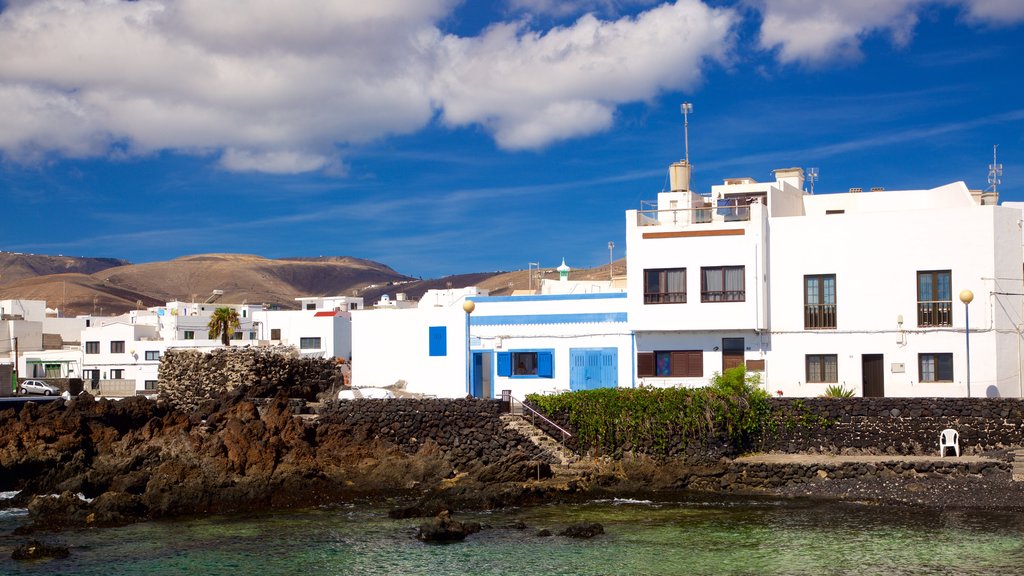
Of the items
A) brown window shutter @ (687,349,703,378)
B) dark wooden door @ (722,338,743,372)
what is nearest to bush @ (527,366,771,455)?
dark wooden door @ (722,338,743,372)

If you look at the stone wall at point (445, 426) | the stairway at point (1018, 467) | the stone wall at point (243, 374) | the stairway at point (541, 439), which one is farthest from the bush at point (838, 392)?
the stone wall at point (243, 374)

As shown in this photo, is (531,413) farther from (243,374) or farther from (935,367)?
(243,374)

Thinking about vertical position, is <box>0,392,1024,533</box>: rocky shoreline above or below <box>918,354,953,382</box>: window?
below

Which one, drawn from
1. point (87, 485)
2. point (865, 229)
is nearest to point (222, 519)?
point (87, 485)

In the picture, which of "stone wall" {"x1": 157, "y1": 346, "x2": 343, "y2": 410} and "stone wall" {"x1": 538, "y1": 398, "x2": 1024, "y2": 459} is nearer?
"stone wall" {"x1": 538, "y1": 398, "x2": 1024, "y2": 459}

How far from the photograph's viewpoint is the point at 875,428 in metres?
32.9

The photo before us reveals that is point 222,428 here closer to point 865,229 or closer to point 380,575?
point 380,575

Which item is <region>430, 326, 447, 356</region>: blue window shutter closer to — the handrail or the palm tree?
the handrail

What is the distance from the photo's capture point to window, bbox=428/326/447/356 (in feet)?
140

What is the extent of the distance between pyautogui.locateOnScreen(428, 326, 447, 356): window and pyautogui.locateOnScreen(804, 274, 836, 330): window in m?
13.9

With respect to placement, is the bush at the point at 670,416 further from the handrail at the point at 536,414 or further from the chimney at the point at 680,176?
the chimney at the point at 680,176

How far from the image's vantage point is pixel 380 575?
23.0 meters

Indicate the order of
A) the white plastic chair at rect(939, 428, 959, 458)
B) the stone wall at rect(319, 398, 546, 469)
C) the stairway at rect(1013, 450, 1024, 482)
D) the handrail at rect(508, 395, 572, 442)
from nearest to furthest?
the stairway at rect(1013, 450, 1024, 482) < the white plastic chair at rect(939, 428, 959, 458) < the handrail at rect(508, 395, 572, 442) < the stone wall at rect(319, 398, 546, 469)

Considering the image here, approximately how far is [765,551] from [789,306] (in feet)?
48.9
